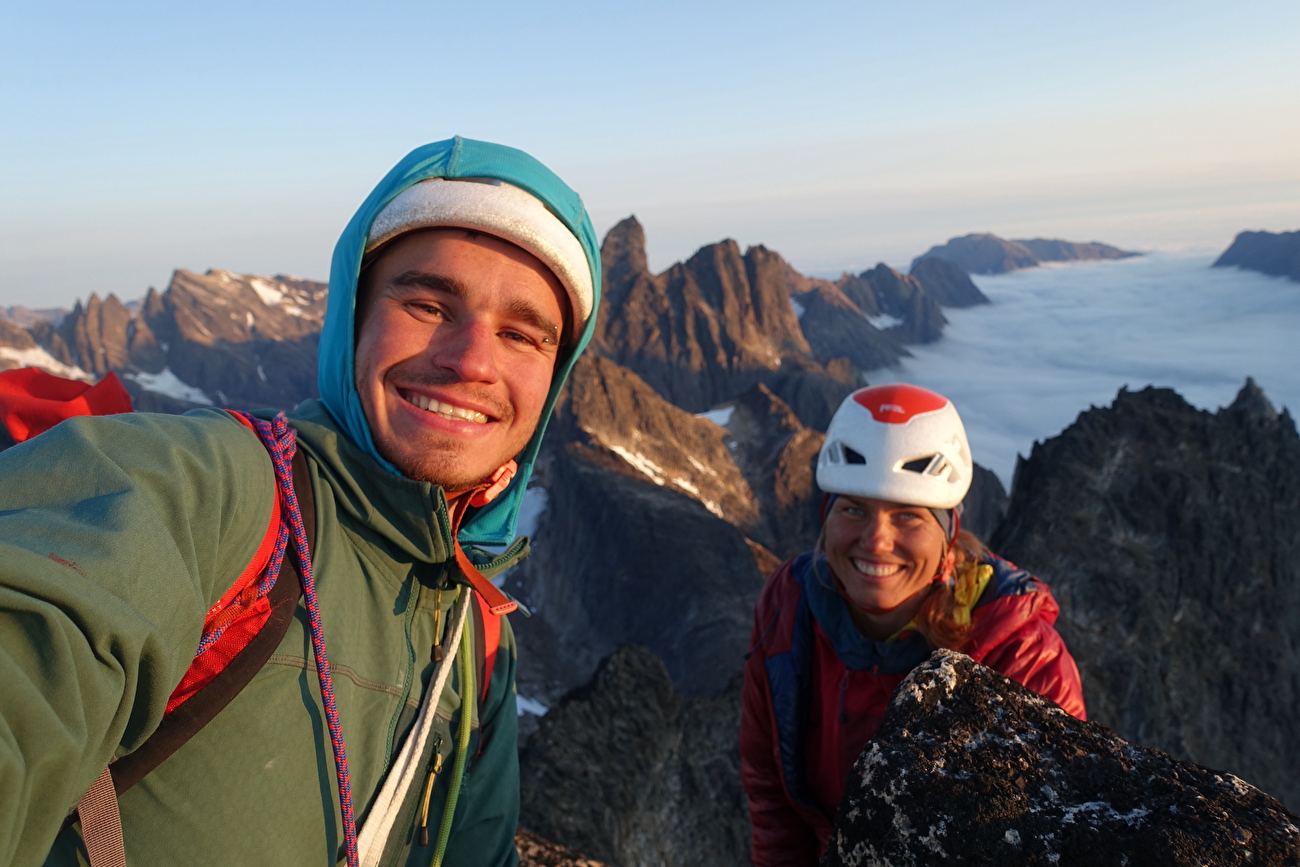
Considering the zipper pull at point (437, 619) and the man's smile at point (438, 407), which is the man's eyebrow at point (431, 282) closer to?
the man's smile at point (438, 407)

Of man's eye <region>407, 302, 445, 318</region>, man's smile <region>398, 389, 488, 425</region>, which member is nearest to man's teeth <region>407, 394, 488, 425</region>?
man's smile <region>398, 389, 488, 425</region>

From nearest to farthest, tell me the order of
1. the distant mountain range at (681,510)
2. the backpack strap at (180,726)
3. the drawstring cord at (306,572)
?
1. the backpack strap at (180,726)
2. the drawstring cord at (306,572)
3. the distant mountain range at (681,510)

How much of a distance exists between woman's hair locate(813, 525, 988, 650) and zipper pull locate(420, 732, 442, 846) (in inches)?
98.0

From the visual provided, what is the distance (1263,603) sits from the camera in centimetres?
3356

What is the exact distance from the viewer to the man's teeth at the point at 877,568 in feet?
13.6

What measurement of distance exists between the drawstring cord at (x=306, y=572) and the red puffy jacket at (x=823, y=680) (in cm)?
270

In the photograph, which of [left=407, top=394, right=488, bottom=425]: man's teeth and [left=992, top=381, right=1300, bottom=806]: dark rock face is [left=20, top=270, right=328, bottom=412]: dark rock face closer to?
[left=992, top=381, right=1300, bottom=806]: dark rock face

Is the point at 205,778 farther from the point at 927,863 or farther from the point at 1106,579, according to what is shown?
the point at 1106,579

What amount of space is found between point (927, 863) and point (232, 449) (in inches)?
90.2

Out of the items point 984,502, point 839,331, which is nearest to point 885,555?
point 984,502

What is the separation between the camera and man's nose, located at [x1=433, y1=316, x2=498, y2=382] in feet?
8.68

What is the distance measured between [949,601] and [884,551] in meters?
0.44

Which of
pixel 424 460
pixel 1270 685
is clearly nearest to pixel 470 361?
pixel 424 460

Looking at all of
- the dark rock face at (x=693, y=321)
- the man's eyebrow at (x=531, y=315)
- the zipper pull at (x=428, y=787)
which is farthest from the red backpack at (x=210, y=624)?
the dark rock face at (x=693, y=321)
